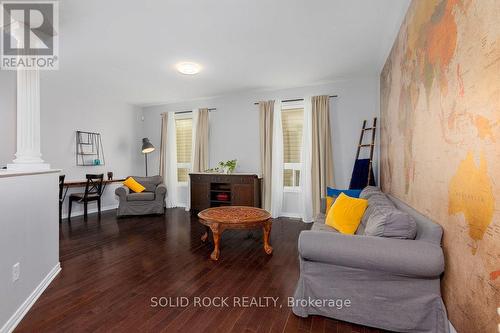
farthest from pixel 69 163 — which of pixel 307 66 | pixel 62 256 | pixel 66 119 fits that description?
pixel 307 66

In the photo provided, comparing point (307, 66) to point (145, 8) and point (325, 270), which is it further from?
point (325, 270)

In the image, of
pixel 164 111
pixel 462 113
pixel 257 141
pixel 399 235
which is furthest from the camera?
pixel 164 111

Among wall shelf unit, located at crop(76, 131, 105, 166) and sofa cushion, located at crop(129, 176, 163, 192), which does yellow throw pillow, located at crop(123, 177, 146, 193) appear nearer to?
sofa cushion, located at crop(129, 176, 163, 192)

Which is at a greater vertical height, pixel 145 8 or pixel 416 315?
pixel 145 8

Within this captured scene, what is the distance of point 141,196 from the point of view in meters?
5.03

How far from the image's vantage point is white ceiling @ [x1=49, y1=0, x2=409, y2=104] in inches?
97.0

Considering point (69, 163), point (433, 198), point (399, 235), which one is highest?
point (69, 163)

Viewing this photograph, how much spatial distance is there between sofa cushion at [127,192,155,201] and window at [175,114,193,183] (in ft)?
3.88

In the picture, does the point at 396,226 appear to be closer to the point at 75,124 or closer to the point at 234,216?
the point at 234,216

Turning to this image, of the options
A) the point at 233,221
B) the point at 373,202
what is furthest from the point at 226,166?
the point at 373,202

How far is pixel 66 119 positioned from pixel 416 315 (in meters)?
6.25

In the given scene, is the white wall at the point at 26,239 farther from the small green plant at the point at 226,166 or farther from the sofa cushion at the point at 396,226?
the small green plant at the point at 226,166

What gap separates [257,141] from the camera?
5340 millimetres

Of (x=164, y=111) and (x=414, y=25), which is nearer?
(x=414, y=25)
